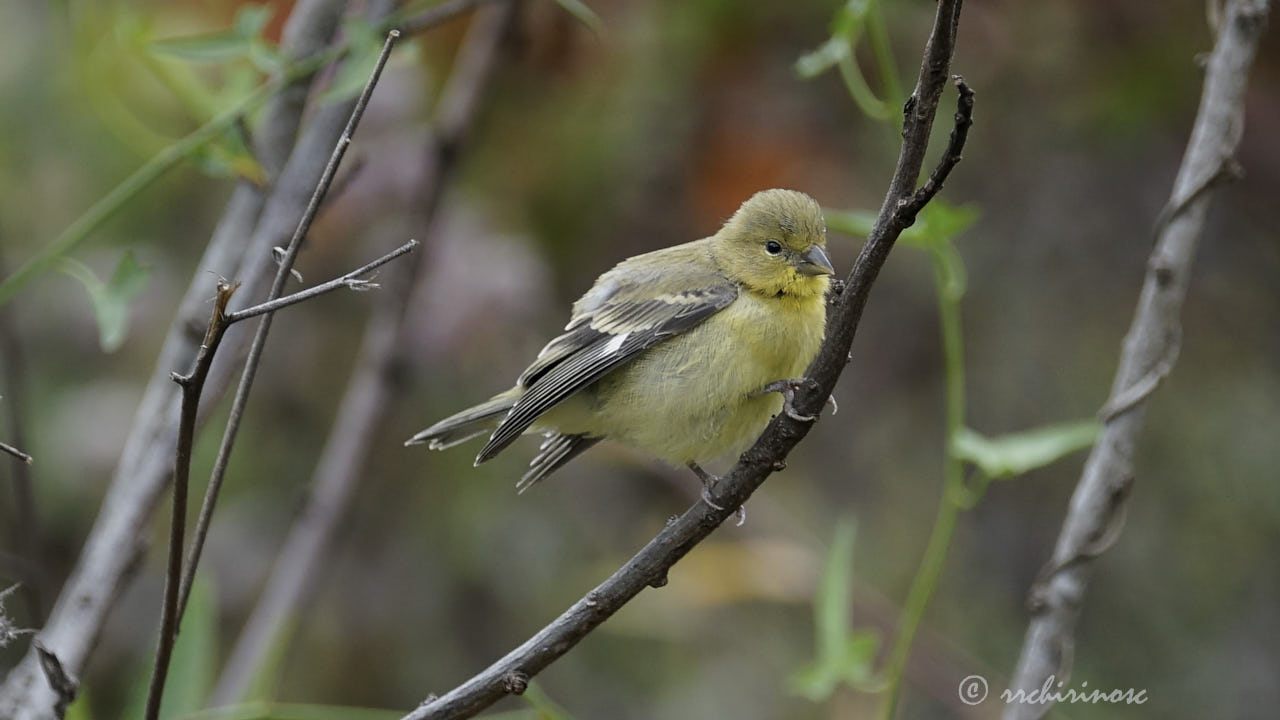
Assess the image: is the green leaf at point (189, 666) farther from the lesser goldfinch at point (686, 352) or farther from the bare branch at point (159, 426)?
the lesser goldfinch at point (686, 352)

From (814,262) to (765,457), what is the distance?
1.12m

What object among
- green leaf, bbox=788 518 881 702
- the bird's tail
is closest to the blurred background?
the bird's tail

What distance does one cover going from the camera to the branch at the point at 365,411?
3.12 m

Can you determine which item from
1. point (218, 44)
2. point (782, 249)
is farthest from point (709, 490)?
point (218, 44)

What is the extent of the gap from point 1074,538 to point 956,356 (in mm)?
478

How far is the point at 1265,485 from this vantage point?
4.50 m

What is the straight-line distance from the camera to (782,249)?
2.83 meters

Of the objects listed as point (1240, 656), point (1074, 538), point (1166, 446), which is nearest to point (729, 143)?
point (1074, 538)

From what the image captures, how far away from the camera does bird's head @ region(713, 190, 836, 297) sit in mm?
2775

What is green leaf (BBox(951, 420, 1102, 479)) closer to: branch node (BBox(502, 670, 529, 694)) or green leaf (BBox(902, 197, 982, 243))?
green leaf (BBox(902, 197, 982, 243))

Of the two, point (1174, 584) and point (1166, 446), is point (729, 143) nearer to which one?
point (1166, 446)

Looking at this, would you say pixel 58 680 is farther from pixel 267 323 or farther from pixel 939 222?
pixel 939 222

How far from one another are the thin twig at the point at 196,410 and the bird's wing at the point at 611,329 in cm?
111

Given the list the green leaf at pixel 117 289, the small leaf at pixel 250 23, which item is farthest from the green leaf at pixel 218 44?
the green leaf at pixel 117 289
